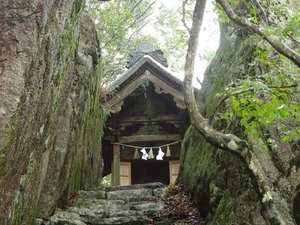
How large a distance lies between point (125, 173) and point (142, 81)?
319cm

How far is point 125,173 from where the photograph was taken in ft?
39.3

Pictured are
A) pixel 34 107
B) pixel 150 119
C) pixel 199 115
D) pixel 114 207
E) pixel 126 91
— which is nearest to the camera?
pixel 34 107

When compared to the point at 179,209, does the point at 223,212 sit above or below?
below

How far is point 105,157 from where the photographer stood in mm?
13102

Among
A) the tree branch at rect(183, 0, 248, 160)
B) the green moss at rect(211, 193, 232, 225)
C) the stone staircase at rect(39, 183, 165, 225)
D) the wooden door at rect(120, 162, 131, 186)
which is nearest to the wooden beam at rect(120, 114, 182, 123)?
the wooden door at rect(120, 162, 131, 186)

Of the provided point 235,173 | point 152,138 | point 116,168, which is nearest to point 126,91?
point 152,138

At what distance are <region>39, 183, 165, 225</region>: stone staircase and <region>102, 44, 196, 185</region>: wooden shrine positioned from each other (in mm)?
3749

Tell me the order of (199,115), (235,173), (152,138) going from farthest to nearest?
(152,138) < (235,173) < (199,115)

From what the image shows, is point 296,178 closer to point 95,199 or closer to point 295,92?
point 295,92

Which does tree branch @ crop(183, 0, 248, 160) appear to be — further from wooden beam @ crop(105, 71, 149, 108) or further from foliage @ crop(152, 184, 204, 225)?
wooden beam @ crop(105, 71, 149, 108)

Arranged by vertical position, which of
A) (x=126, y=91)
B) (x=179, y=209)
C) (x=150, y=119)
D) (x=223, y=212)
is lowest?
(x=223, y=212)

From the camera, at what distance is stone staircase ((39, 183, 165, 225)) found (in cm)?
554

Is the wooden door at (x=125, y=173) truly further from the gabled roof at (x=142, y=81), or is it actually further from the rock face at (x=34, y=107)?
the rock face at (x=34, y=107)

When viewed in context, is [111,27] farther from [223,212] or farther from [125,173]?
[223,212]
